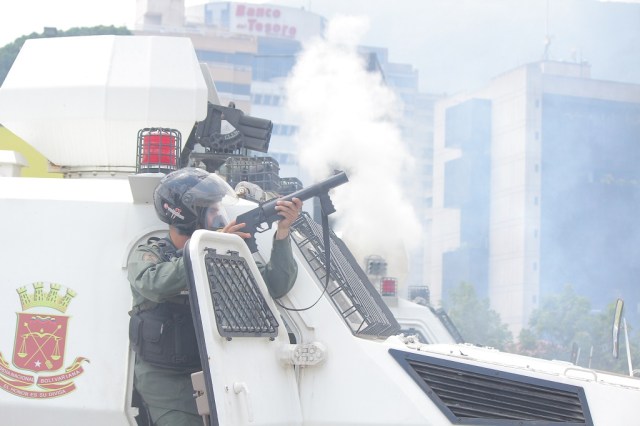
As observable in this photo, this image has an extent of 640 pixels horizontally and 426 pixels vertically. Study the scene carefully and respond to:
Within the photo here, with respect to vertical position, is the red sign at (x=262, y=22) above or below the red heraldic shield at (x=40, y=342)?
above

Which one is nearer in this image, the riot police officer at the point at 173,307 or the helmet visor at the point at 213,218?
the riot police officer at the point at 173,307

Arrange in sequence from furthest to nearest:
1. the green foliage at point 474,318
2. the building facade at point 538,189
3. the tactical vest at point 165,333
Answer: the building facade at point 538,189 → the green foliage at point 474,318 → the tactical vest at point 165,333

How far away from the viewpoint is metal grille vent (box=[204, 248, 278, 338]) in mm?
4758

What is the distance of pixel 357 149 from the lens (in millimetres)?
19781

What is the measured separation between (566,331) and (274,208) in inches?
1526

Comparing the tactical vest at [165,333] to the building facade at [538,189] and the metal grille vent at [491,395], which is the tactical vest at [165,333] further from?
the building facade at [538,189]

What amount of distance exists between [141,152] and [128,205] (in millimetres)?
430

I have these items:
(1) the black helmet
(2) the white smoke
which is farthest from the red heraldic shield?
(2) the white smoke

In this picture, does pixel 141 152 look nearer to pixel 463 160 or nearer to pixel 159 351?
pixel 159 351

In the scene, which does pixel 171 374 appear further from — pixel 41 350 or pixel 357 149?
pixel 357 149

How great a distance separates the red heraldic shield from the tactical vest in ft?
1.08

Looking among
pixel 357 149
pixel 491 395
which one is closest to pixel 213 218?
pixel 491 395

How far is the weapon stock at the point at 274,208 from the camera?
518 centimetres

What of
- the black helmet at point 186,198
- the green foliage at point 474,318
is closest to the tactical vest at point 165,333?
the black helmet at point 186,198
